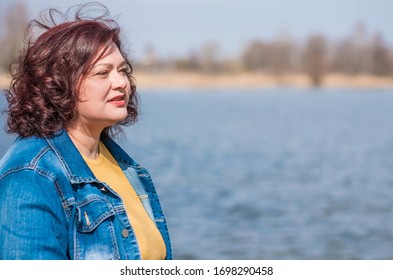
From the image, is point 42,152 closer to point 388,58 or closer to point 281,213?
point 281,213

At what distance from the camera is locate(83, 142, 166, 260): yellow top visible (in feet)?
5.44

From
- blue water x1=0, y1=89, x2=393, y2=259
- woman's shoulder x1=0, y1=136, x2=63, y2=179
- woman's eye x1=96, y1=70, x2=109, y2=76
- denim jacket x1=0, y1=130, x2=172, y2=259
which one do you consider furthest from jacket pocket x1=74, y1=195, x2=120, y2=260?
blue water x1=0, y1=89, x2=393, y2=259

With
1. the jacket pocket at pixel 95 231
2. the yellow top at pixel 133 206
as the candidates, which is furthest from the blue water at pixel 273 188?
the jacket pocket at pixel 95 231

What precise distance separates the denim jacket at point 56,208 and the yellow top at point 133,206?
44mm

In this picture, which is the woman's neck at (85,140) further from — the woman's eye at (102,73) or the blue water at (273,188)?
the blue water at (273,188)

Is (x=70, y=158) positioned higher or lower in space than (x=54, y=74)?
lower

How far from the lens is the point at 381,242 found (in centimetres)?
847

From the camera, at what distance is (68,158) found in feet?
5.13

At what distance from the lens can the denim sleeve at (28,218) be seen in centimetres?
140

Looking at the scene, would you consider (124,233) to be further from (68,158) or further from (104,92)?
(104,92)

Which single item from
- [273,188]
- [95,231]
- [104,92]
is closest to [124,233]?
[95,231]

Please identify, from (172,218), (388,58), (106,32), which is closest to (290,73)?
(388,58)

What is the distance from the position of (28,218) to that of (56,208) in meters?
0.07

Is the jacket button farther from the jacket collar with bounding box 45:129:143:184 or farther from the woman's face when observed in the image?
the woman's face
